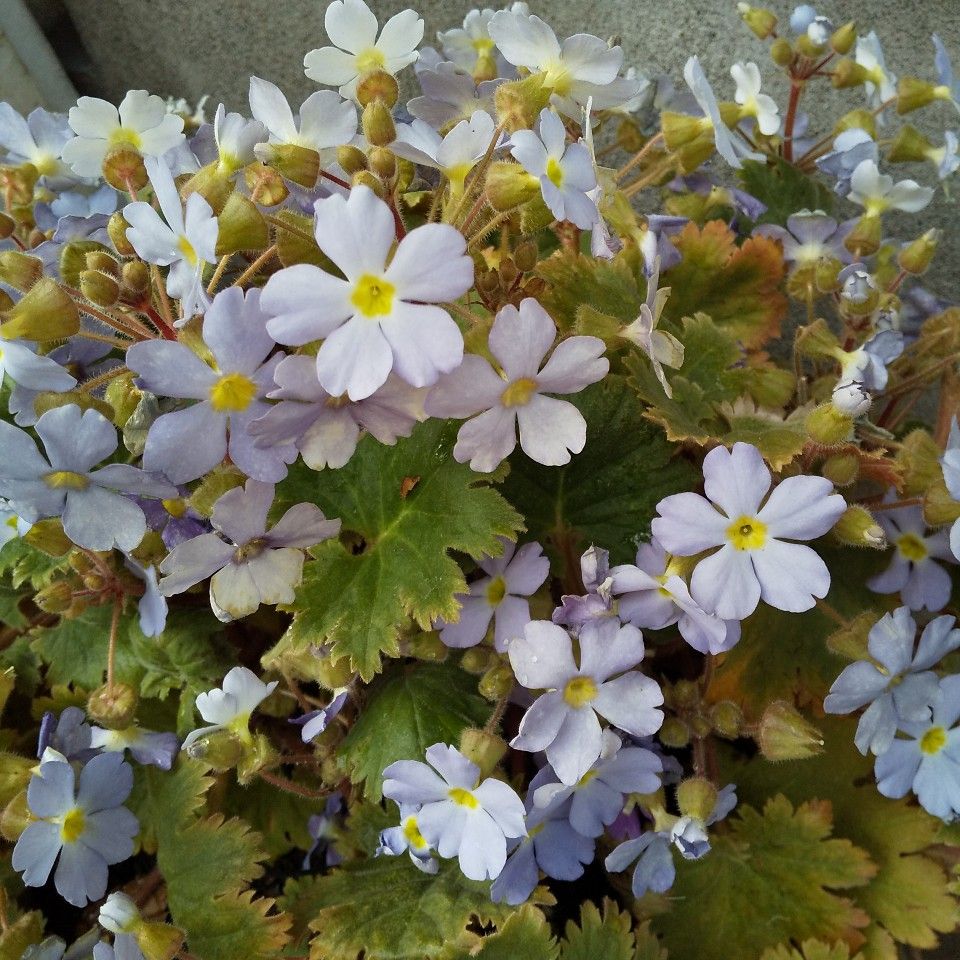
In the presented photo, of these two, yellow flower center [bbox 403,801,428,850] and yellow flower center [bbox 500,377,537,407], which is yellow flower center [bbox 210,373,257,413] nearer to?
yellow flower center [bbox 500,377,537,407]

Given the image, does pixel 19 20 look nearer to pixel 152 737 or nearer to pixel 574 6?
pixel 574 6

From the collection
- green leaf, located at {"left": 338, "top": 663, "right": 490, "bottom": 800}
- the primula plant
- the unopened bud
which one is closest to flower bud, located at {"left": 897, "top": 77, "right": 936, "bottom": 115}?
the primula plant

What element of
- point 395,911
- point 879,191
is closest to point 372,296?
point 395,911

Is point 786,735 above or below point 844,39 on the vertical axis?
below

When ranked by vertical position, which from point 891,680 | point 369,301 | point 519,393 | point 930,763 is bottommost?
point 930,763

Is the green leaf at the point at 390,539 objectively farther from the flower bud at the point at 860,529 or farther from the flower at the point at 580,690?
the flower bud at the point at 860,529

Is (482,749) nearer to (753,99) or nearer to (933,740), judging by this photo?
(933,740)

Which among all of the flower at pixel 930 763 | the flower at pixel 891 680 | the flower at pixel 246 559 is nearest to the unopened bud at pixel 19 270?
the flower at pixel 246 559
